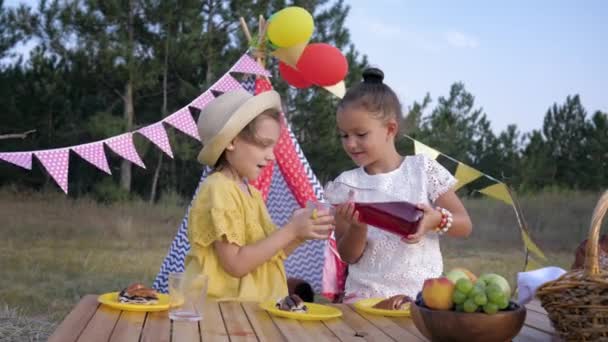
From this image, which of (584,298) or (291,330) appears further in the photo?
(291,330)

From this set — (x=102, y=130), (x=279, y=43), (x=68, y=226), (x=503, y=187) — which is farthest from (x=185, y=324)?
(x=102, y=130)

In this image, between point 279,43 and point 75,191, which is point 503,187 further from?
point 75,191

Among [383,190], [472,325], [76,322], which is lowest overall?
[76,322]

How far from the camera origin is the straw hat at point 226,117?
227 centimetres

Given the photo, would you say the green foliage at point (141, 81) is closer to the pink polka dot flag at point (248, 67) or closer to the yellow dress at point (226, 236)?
the pink polka dot flag at point (248, 67)

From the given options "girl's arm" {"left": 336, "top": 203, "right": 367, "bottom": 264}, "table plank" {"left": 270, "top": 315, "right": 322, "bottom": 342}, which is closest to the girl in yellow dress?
"girl's arm" {"left": 336, "top": 203, "right": 367, "bottom": 264}

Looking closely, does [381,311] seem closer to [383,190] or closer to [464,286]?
[464,286]

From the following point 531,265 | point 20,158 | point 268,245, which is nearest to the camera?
point 268,245

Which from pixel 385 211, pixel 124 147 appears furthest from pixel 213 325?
pixel 124 147

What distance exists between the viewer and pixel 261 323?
1.78 m

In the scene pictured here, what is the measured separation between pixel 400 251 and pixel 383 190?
24 cm

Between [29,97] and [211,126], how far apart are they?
1196cm

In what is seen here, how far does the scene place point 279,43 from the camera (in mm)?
4355

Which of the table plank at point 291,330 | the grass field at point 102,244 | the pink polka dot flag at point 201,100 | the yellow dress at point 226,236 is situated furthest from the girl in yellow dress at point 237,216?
the pink polka dot flag at point 201,100
